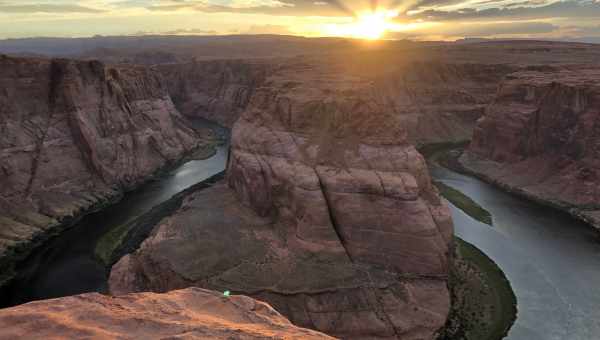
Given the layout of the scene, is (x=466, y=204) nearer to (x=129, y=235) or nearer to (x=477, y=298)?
(x=477, y=298)

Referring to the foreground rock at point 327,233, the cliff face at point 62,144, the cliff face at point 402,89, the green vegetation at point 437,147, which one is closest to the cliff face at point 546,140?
the green vegetation at point 437,147

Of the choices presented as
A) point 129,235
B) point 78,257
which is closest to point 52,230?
point 78,257

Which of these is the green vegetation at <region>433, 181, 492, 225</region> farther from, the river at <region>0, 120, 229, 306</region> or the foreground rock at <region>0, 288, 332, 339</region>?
the foreground rock at <region>0, 288, 332, 339</region>

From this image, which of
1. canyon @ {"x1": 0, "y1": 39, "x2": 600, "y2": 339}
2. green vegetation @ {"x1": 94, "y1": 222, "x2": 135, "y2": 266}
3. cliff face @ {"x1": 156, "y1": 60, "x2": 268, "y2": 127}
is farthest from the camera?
cliff face @ {"x1": 156, "y1": 60, "x2": 268, "y2": 127}

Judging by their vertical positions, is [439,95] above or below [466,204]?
above

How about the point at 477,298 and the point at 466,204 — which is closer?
the point at 477,298

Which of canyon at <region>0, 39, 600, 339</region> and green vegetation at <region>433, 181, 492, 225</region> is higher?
canyon at <region>0, 39, 600, 339</region>

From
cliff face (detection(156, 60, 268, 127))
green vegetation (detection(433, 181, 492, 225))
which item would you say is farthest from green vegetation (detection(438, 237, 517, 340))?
cliff face (detection(156, 60, 268, 127))
